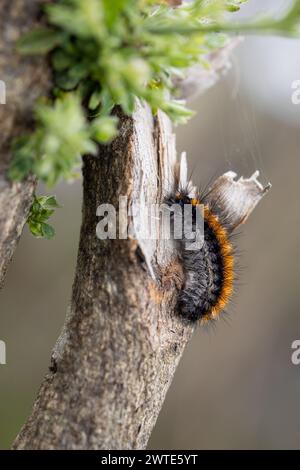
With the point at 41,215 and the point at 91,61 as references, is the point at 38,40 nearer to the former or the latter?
the point at 91,61

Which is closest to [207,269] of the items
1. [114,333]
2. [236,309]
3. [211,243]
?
[211,243]

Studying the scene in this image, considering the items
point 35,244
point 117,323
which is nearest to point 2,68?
point 117,323

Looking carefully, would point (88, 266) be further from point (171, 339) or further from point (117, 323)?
point (171, 339)

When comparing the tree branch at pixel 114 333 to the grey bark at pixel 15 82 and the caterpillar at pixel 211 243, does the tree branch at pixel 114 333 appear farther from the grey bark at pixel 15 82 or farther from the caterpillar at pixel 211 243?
the grey bark at pixel 15 82

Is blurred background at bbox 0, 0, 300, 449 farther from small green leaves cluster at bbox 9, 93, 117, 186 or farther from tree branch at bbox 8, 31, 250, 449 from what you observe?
small green leaves cluster at bbox 9, 93, 117, 186

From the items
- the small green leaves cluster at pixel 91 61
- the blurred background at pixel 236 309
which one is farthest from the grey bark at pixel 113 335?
the blurred background at pixel 236 309

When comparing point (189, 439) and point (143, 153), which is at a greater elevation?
point (143, 153)
